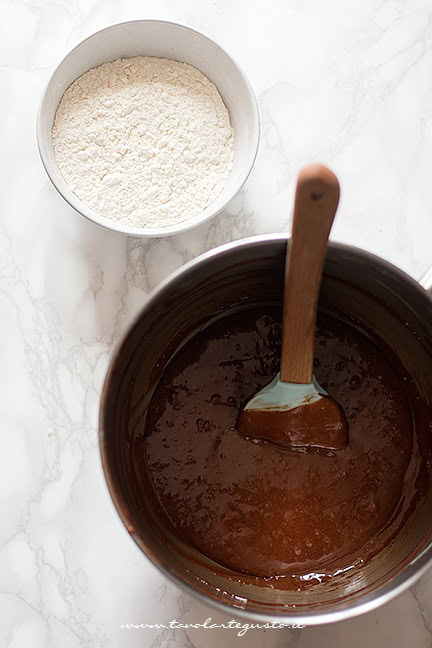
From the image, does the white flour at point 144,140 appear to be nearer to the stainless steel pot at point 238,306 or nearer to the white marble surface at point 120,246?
the white marble surface at point 120,246

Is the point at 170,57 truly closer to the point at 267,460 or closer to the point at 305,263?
the point at 305,263

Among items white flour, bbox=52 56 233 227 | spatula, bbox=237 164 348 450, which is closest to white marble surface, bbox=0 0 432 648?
white flour, bbox=52 56 233 227

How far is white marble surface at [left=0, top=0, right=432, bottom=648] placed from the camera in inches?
43.5

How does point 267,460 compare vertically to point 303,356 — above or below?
below

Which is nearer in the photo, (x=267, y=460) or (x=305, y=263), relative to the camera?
(x=305, y=263)

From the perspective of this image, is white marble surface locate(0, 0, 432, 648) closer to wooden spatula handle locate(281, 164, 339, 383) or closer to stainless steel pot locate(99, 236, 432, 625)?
stainless steel pot locate(99, 236, 432, 625)

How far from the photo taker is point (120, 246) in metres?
1.14

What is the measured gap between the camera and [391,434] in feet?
3.38

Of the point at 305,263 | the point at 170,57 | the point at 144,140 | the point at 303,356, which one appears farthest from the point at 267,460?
the point at 170,57

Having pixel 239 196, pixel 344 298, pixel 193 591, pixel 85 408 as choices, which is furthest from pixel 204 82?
pixel 193 591

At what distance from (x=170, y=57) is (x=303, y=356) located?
1.73 feet

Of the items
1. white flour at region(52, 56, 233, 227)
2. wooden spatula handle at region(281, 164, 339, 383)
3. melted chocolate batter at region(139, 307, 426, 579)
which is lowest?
melted chocolate batter at region(139, 307, 426, 579)

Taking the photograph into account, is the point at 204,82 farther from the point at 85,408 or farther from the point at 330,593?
the point at 330,593

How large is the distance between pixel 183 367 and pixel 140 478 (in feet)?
0.55
